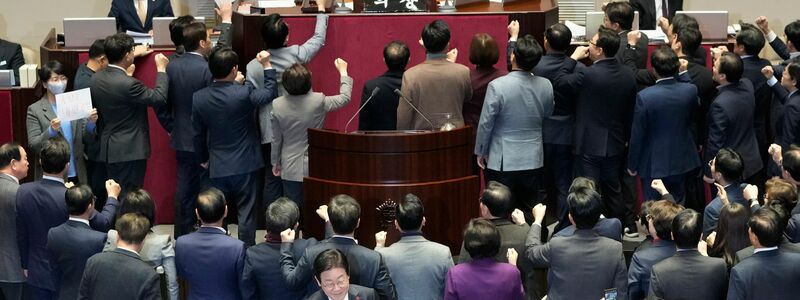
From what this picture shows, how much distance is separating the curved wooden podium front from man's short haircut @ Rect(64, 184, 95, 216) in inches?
59.8

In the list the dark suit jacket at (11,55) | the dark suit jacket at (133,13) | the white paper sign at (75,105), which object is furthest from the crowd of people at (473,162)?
the dark suit jacket at (11,55)

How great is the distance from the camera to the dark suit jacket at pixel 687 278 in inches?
294

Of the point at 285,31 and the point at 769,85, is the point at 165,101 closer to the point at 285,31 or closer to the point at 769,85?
the point at 285,31

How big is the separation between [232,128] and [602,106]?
227 centimetres

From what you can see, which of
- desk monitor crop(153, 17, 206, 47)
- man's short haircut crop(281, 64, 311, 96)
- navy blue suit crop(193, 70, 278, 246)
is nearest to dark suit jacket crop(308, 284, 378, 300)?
man's short haircut crop(281, 64, 311, 96)

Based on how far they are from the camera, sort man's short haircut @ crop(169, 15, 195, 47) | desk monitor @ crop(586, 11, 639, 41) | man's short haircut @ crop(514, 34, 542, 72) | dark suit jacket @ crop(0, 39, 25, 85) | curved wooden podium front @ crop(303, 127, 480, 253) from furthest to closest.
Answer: dark suit jacket @ crop(0, 39, 25, 85) < desk monitor @ crop(586, 11, 639, 41) < man's short haircut @ crop(169, 15, 195, 47) < man's short haircut @ crop(514, 34, 542, 72) < curved wooden podium front @ crop(303, 127, 480, 253)

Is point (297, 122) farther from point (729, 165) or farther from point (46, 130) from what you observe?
point (729, 165)

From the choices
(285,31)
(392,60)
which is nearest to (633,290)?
(392,60)

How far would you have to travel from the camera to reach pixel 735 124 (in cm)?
962

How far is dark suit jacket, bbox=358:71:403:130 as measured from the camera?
9.53m

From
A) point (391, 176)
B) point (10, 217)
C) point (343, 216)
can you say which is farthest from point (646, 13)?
point (10, 217)

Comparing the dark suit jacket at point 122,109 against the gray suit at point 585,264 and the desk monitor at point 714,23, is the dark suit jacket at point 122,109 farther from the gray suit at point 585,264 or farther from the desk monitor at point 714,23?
the desk monitor at point 714,23

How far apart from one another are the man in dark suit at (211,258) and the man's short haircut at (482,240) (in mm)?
1144

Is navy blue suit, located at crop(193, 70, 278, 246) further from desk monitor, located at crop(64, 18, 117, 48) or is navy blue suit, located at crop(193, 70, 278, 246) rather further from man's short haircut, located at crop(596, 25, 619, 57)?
man's short haircut, located at crop(596, 25, 619, 57)
